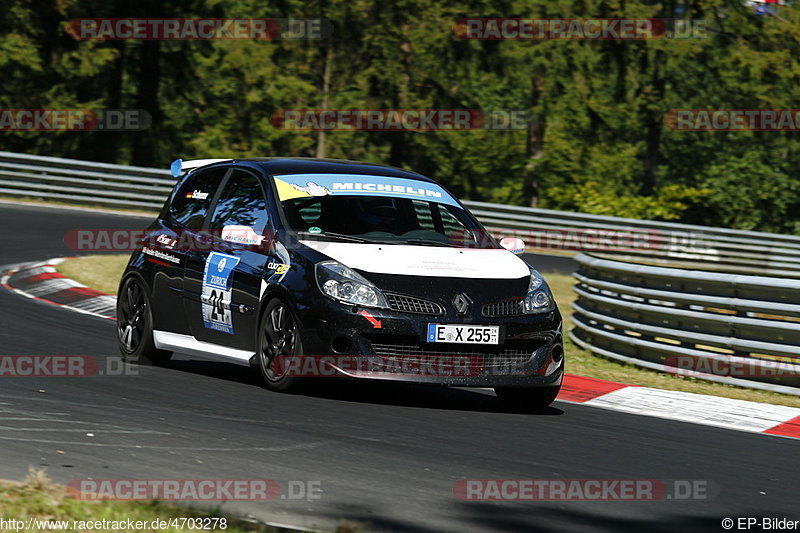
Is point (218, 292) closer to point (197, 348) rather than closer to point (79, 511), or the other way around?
point (197, 348)

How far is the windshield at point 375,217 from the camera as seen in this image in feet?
28.8

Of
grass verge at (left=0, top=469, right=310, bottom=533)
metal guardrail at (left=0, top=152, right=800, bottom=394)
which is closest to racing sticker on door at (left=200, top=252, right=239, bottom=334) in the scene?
grass verge at (left=0, top=469, right=310, bottom=533)

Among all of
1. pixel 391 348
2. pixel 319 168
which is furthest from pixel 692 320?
pixel 391 348

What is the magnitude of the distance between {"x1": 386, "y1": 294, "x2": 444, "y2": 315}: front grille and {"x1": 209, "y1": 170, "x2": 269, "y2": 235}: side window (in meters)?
1.33

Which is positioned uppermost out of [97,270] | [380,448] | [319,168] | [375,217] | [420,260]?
[319,168]

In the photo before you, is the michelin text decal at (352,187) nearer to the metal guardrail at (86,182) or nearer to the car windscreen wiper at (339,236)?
the car windscreen wiper at (339,236)

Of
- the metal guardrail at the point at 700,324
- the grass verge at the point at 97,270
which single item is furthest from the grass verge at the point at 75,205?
the metal guardrail at the point at 700,324

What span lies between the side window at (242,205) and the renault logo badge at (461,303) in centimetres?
159

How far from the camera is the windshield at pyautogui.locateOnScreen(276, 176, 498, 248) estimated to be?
8.77 meters

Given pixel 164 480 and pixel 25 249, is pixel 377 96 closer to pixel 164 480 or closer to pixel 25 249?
pixel 25 249

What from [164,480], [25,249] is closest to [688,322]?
[164,480]

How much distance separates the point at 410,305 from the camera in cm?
803

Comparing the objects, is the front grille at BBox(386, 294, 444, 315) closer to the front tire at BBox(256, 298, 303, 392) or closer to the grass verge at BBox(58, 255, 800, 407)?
the front tire at BBox(256, 298, 303, 392)

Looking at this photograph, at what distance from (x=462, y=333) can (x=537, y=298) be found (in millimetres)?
750
